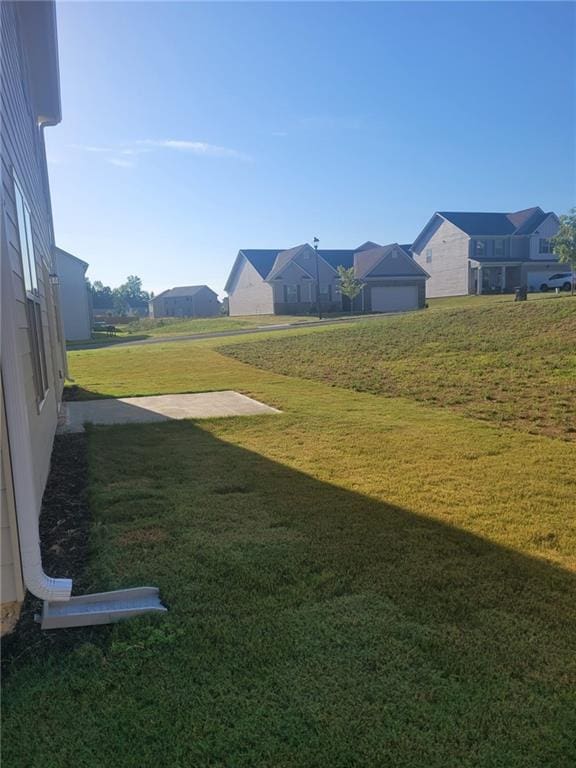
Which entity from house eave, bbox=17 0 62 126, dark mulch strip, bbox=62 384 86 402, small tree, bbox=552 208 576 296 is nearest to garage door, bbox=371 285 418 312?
small tree, bbox=552 208 576 296

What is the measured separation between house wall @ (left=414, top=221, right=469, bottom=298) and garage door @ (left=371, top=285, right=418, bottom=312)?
11.6 feet

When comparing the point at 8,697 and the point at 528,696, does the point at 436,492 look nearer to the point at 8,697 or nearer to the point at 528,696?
the point at 528,696

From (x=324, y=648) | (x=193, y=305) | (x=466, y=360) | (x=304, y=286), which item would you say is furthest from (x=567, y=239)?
(x=193, y=305)

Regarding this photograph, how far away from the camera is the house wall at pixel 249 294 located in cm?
4443

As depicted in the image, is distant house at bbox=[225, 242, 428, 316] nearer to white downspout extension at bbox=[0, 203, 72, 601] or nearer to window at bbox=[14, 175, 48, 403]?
window at bbox=[14, 175, 48, 403]

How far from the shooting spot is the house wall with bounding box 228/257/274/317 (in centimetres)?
4443

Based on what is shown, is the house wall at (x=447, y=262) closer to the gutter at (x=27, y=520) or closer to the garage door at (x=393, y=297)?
the garage door at (x=393, y=297)

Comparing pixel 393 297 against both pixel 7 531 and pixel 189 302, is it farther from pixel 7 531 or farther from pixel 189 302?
pixel 7 531

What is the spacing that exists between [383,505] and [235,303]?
1867 inches

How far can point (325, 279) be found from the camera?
143 ft

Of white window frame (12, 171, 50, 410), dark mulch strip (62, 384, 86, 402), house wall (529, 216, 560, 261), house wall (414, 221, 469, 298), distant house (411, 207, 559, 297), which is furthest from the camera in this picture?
house wall (414, 221, 469, 298)

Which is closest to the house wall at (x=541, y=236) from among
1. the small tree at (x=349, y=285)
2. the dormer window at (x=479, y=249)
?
the dormer window at (x=479, y=249)

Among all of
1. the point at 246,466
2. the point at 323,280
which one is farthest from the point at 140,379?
the point at 323,280

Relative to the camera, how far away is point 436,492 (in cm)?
476
